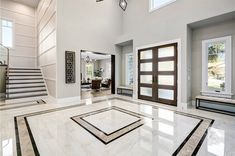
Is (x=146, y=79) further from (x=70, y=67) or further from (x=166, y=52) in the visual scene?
(x=70, y=67)

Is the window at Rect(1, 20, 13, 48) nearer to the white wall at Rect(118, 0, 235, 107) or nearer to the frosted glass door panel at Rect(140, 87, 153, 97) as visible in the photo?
the white wall at Rect(118, 0, 235, 107)

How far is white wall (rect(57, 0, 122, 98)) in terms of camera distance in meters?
5.61

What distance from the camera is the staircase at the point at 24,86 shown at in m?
6.02

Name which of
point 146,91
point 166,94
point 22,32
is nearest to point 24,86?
point 22,32

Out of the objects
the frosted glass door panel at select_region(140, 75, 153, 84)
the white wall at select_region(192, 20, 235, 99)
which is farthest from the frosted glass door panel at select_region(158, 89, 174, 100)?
the white wall at select_region(192, 20, 235, 99)

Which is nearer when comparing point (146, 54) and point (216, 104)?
point (216, 104)

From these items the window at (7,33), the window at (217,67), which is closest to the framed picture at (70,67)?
the window at (217,67)

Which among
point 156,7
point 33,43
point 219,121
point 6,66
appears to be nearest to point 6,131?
point 219,121

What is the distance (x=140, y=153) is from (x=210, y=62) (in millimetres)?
4458

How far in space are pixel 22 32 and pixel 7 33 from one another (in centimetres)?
83

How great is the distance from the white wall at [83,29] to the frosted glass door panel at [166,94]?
3.70 m

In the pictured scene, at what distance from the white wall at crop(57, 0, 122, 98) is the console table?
5068 mm

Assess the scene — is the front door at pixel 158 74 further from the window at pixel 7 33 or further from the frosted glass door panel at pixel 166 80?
the window at pixel 7 33

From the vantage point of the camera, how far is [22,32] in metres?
8.83
